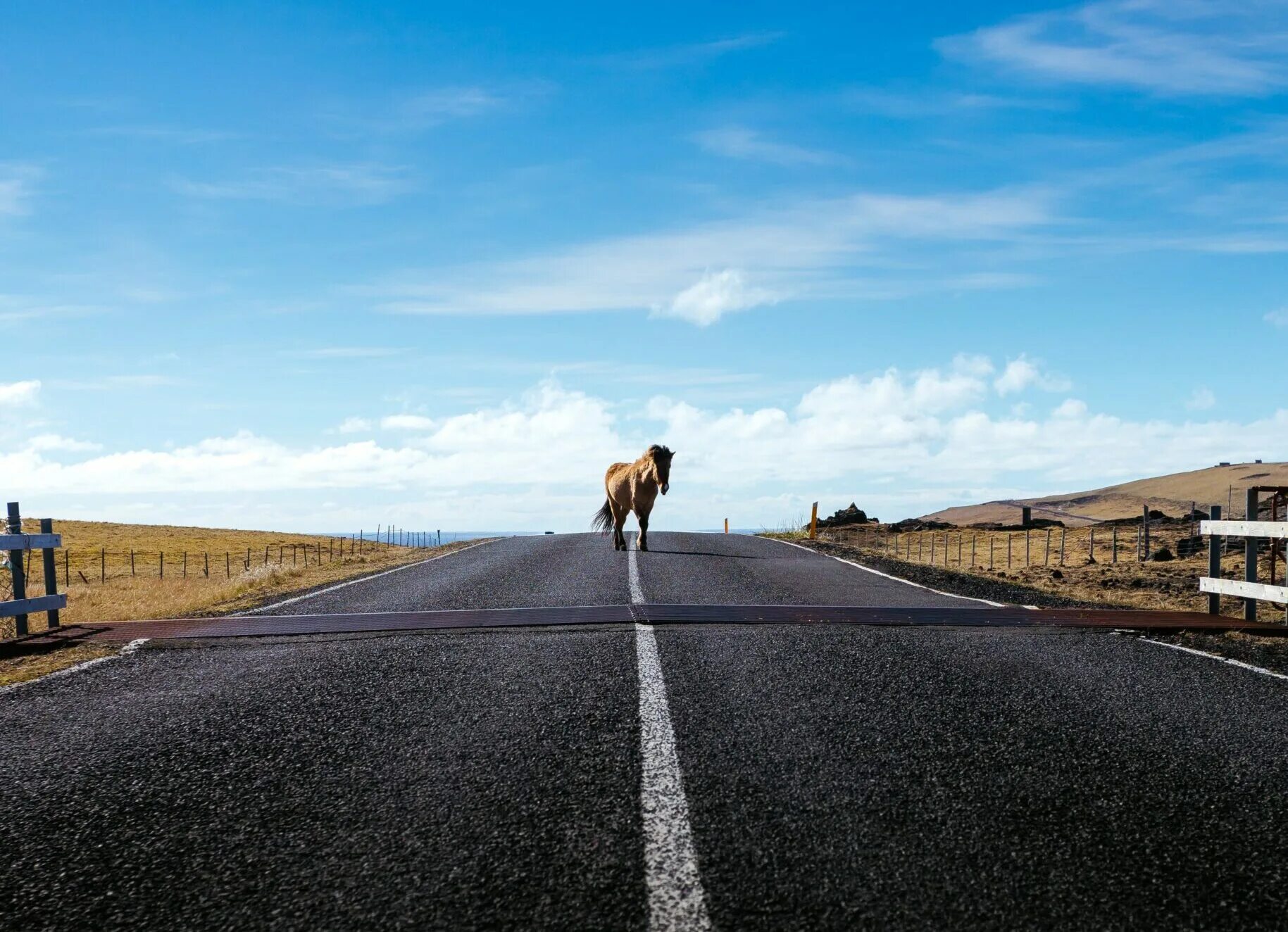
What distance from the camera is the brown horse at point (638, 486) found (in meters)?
24.5

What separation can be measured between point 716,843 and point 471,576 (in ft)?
46.5

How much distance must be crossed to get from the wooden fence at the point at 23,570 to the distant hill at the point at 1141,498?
255ft

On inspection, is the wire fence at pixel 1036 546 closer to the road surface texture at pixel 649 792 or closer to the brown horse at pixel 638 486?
the brown horse at pixel 638 486

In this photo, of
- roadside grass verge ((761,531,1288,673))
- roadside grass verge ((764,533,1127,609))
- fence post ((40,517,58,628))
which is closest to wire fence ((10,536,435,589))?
roadside grass verge ((764,533,1127,609))

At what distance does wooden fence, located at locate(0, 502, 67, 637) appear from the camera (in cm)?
1076

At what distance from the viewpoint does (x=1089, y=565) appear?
2706 cm

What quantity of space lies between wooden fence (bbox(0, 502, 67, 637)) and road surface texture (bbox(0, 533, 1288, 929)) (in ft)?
9.37

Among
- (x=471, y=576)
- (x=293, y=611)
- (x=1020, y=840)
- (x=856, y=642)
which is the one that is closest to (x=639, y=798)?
(x=1020, y=840)

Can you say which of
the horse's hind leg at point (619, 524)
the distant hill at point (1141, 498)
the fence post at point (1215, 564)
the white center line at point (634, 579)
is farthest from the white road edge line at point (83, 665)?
the distant hill at point (1141, 498)

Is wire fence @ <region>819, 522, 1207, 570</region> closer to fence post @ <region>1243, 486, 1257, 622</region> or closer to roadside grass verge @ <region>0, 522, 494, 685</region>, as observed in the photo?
fence post @ <region>1243, 486, 1257, 622</region>

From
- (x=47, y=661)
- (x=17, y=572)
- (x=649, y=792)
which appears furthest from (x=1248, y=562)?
(x=17, y=572)

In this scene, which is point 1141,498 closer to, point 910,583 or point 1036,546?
point 1036,546

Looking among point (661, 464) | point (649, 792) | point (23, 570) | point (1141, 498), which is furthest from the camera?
point (1141, 498)

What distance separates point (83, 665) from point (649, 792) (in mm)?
6576
